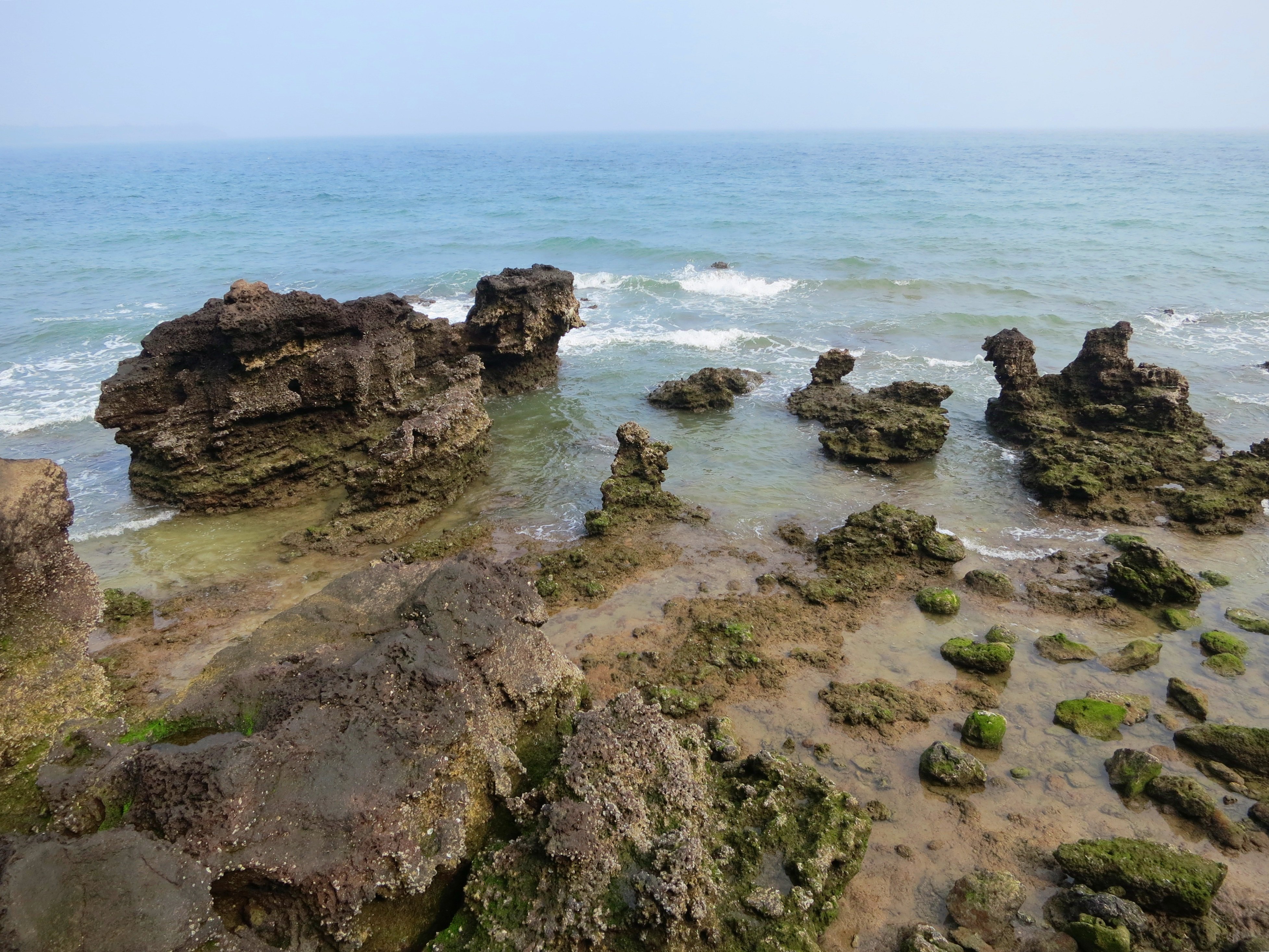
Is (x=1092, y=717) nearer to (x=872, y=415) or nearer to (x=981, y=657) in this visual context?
(x=981, y=657)

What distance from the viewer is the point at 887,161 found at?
100250 millimetres

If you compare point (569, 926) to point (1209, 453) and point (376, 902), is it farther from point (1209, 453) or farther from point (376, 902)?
point (1209, 453)

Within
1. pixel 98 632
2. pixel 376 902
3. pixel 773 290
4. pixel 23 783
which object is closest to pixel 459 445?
pixel 98 632

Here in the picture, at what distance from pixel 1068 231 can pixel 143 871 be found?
5000 cm

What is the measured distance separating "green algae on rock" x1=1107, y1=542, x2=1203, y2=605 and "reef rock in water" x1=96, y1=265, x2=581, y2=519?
10.7m

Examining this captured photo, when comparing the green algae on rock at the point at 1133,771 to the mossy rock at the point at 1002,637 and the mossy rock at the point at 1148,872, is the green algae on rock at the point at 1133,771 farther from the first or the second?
the mossy rock at the point at 1002,637

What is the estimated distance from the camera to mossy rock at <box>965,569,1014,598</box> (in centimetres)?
1030

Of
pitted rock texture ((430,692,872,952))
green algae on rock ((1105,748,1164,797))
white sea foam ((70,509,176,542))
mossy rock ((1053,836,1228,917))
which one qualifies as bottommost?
white sea foam ((70,509,176,542))

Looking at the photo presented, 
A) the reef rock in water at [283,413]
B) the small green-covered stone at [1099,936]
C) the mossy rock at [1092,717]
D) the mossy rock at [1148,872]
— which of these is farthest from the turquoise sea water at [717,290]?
the small green-covered stone at [1099,936]

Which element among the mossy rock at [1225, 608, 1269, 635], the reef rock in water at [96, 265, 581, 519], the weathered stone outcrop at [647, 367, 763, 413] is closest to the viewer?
the mossy rock at [1225, 608, 1269, 635]

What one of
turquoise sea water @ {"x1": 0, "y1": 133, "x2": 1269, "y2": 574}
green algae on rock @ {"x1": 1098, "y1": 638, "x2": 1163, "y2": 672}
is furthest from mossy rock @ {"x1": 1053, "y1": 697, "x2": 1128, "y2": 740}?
turquoise sea water @ {"x1": 0, "y1": 133, "x2": 1269, "y2": 574}

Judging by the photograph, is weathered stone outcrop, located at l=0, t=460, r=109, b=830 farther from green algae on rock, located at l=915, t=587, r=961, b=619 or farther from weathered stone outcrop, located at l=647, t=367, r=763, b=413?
weathered stone outcrop, located at l=647, t=367, r=763, b=413

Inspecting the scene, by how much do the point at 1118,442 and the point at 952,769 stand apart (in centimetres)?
1099

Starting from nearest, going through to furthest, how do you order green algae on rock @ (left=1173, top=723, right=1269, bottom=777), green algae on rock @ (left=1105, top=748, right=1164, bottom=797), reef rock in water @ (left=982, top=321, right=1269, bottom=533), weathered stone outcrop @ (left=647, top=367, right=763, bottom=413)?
green algae on rock @ (left=1105, top=748, right=1164, bottom=797) → green algae on rock @ (left=1173, top=723, right=1269, bottom=777) → reef rock in water @ (left=982, top=321, right=1269, bottom=533) → weathered stone outcrop @ (left=647, top=367, right=763, bottom=413)
